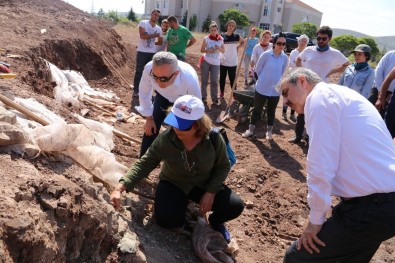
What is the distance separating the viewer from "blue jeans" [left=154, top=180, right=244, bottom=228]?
10.2 feet

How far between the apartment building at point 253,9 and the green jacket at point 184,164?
4515cm

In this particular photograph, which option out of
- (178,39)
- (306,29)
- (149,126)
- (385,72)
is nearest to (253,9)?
(306,29)

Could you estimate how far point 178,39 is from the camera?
7375mm

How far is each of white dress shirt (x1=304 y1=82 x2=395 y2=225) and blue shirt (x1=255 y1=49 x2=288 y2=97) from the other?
3.99 meters

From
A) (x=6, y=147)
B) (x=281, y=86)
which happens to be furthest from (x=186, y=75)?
(x=6, y=147)

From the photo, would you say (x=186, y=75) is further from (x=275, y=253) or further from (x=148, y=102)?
(x=275, y=253)

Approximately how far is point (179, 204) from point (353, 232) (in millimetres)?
1457

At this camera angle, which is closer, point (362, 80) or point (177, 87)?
point (177, 87)

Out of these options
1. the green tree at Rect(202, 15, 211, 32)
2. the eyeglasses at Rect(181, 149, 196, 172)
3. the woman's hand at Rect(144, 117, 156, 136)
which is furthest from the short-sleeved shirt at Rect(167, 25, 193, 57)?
the green tree at Rect(202, 15, 211, 32)

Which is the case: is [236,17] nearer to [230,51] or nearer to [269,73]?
[230,51]

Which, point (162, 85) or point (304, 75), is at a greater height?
point (304, 75)

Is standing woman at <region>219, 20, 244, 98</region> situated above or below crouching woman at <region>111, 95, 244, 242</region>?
above

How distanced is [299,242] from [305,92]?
3.05 feet

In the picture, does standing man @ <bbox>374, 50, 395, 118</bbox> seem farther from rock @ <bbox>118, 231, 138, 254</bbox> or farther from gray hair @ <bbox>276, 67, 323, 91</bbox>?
rock @ <bbox>118, 231, 138, 254</bbox>
